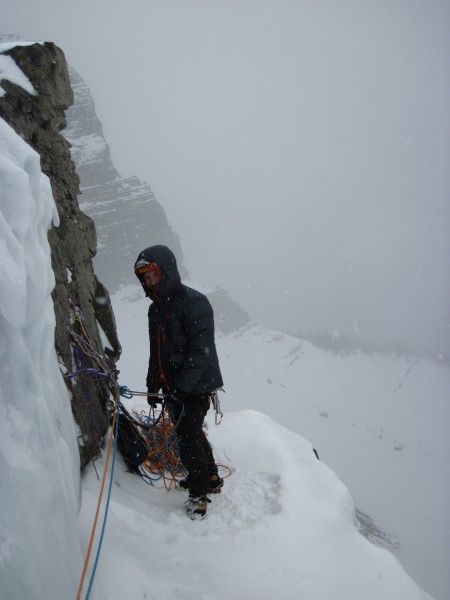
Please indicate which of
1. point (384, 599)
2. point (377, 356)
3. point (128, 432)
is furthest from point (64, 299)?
point (377, 356)

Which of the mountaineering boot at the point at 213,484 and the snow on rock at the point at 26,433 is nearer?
the snow on rock at the point at 26,433

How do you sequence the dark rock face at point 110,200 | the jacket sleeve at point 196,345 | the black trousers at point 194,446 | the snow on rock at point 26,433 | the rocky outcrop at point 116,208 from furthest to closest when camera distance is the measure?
the dark rock face at point 110,200, the rocky outcrop at point 116,208, the black trousers at point 194,446, the jacket sleeve at point 196,345, the snow on rock at point 26,433

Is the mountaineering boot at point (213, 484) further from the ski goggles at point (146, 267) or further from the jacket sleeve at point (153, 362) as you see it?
the ski goggles at point (146, 267)

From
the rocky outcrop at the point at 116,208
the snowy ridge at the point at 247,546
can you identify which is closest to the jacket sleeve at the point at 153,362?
the snowy ridge at the point at 247,546

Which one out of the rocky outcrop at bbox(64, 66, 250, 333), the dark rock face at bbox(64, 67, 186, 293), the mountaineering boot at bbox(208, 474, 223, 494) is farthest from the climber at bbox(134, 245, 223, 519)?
the dark rock face at bbox(64, 67, 186, 293)

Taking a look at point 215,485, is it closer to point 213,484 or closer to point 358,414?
point 213,484

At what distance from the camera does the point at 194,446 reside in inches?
139

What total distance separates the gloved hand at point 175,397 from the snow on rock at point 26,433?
1238mm

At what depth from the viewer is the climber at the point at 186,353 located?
3.43m

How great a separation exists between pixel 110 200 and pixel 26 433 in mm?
59285

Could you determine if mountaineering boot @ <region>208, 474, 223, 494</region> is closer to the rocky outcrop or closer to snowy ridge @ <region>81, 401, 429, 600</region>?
snowy ridge @ <region>81, 401, 429, 600</region>

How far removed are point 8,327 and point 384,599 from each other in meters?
3.13

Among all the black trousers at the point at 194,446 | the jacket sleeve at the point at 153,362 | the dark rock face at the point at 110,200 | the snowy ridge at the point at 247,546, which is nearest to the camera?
the snowy ridge at the point at 247,546

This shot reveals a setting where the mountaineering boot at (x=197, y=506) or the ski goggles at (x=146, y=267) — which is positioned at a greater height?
the ski goggles at (x=146, y=267)
